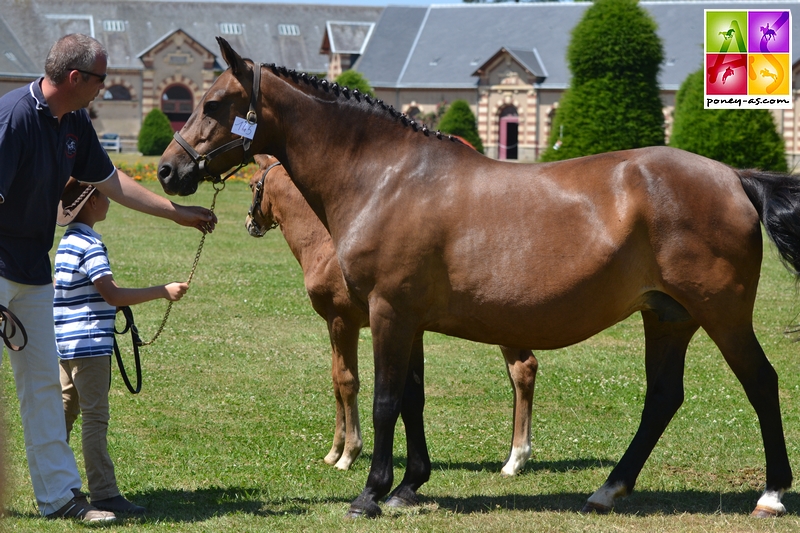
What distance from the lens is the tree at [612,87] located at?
24.6m

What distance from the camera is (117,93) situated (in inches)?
2357

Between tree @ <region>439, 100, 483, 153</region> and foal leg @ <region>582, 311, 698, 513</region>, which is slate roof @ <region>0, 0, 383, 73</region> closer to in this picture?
tree @ <region>439, 100, 483, 153</region>

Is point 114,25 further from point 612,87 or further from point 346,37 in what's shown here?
point 612,87

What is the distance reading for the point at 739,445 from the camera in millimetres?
6559

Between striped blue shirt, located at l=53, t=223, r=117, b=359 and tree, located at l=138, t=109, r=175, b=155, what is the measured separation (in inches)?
1661

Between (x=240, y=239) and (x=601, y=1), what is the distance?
13.6 metres

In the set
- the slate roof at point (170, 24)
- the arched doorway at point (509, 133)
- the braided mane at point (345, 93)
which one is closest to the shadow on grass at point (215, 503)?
the braided mane at point (345, 93)

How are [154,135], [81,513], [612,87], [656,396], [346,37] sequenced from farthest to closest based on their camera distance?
[346,37], [154,135], [612,87], [656,396], [81,513]

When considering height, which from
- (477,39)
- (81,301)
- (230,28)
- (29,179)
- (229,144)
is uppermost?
(230,28)

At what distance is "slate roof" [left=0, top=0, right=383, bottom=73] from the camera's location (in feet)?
196

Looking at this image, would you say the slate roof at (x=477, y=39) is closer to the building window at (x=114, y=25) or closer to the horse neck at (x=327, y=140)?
the building window at (x=114, y=25)

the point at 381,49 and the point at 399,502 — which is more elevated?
the point at 381,49

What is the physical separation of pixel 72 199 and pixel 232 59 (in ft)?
4.18

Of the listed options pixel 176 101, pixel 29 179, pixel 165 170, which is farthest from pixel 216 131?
pixel 176 101
